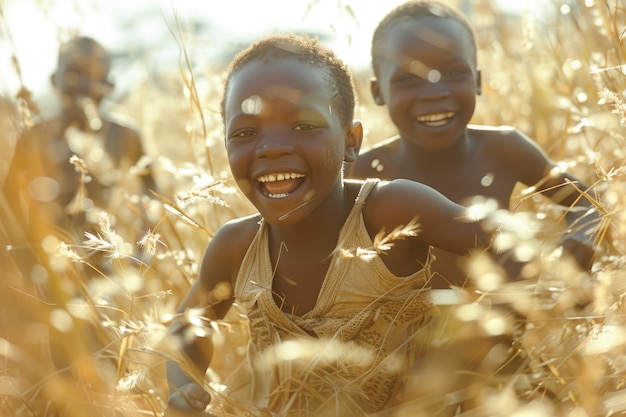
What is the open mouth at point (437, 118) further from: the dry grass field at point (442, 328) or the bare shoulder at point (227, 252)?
the bare shoulder at point (227, 252)

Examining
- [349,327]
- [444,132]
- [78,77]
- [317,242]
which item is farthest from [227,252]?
[78,77]

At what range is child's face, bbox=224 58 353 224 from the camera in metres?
1.94

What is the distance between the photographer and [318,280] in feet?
6.76

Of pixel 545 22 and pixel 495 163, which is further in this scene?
pixel 545 22

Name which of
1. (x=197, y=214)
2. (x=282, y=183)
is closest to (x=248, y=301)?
(x=282, y=183)

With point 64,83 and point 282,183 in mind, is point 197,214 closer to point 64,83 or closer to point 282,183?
point 282,183

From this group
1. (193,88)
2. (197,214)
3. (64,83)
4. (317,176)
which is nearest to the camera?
(317,176)

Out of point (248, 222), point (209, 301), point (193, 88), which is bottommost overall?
point (209, 301)

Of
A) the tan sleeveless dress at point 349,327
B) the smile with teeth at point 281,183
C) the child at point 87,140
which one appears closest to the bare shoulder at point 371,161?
the tan sleeveless dress at point 349,327

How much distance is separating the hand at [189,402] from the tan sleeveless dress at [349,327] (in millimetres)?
121

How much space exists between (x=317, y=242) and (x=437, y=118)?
0.92 m

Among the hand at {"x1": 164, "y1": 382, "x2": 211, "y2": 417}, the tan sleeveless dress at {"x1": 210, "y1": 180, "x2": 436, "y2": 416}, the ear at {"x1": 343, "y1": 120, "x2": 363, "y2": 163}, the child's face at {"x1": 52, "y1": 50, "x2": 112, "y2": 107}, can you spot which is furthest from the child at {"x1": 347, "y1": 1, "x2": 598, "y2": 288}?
the child's face at {"x1": 52, "y1": 50, "x2": 112, "y2": 107}

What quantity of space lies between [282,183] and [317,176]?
0.28 feet

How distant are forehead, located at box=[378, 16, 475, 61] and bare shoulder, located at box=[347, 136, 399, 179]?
34cm
